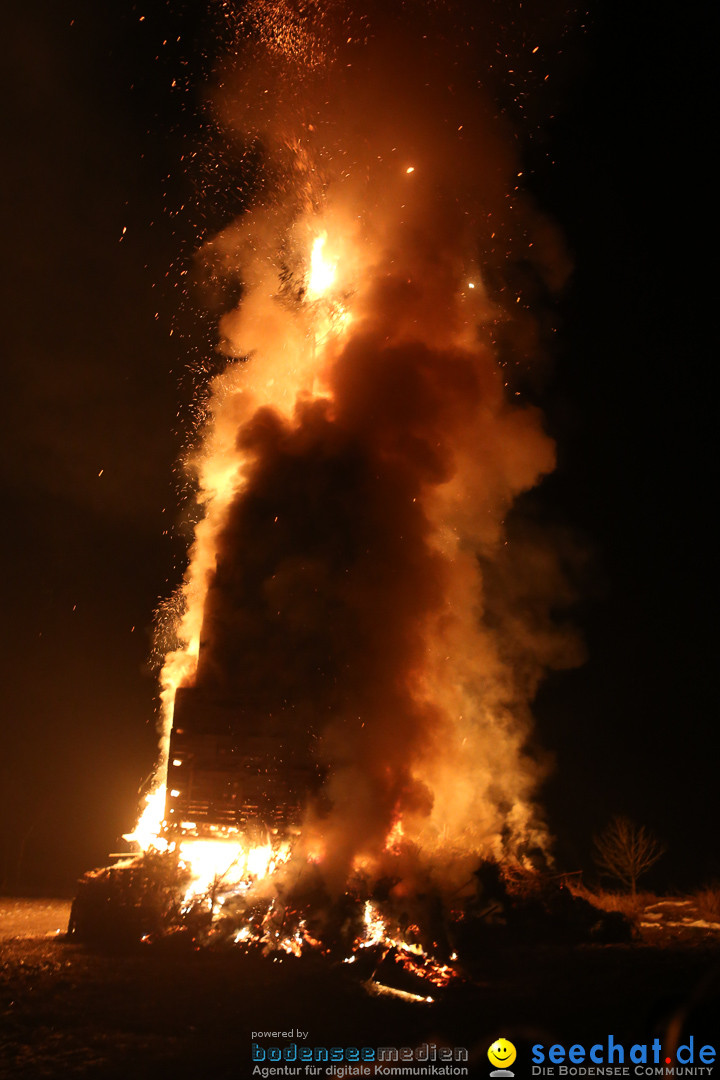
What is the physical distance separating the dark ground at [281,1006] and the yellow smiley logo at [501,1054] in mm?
135

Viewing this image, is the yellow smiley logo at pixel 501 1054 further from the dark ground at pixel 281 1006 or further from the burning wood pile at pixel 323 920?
the burning wood pile at pixel 323 920

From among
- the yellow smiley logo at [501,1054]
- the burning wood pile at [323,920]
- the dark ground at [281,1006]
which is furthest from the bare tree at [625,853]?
the yellow smiley logo at [501,1054]

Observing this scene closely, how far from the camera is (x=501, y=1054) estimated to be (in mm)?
8492

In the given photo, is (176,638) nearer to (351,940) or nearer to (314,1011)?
(351,940)

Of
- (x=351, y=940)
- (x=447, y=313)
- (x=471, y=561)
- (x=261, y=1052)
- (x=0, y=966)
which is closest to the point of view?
(x=261, y=1052)

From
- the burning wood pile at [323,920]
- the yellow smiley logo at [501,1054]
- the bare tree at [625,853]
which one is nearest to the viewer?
the yellow smiley logo at [501,1054]

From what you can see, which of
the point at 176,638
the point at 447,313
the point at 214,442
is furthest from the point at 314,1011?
the point at 447,313

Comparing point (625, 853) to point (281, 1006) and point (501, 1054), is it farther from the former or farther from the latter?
point (501, 1054)

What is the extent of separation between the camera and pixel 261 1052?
8.98 meters

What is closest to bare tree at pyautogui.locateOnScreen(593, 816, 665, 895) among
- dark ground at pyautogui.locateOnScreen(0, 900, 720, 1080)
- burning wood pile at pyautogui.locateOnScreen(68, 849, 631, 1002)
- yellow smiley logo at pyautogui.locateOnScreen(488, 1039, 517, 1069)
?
burning wood pile at pyautogui.locateOnScreen(68, 849, 631, 1002)

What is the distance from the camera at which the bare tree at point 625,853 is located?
26359 millimetres

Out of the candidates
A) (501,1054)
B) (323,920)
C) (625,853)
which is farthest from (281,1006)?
(625,853)

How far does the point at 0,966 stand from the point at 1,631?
79.8 feet

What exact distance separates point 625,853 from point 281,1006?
24.4 metres
